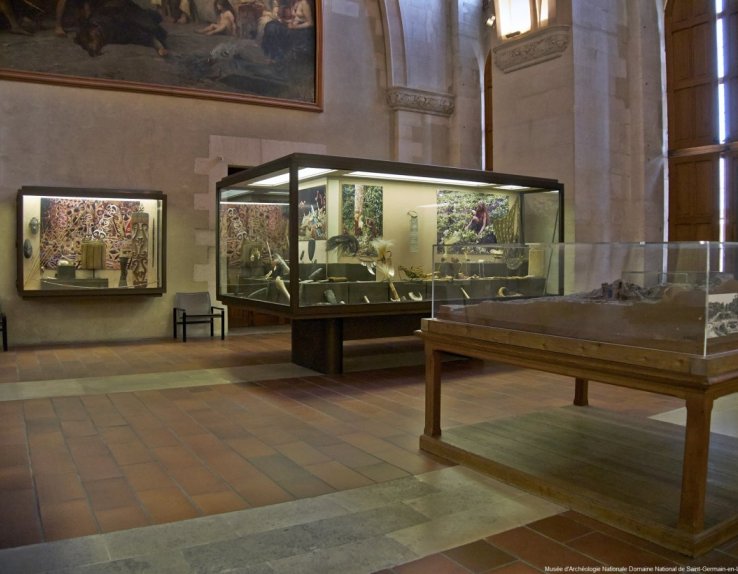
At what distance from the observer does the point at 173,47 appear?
12.0 meters

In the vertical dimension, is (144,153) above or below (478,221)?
above

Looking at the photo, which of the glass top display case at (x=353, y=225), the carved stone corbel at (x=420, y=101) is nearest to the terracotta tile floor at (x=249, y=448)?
the glass top display case at (x=353, y=225)

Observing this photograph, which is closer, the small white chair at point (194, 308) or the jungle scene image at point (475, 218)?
the jungle scene image at point (475, 218)

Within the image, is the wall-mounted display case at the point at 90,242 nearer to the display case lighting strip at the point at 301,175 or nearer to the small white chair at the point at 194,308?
the small white chair at the point at 194,308

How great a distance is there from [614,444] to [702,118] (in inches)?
330

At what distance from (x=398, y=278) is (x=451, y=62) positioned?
320 inches

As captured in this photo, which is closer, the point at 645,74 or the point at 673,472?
the point at 673,472

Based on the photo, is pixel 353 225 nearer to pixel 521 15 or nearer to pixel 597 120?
pixel 597 120

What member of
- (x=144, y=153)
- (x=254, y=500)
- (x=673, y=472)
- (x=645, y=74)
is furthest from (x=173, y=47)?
(x=673, y=472)

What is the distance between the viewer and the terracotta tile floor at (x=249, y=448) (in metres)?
3.28

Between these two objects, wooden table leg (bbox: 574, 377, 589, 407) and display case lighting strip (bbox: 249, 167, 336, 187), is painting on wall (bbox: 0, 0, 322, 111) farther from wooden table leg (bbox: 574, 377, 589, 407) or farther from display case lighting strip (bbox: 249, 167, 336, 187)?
wooden table leg (bbox: 574, 377, 589, 407)

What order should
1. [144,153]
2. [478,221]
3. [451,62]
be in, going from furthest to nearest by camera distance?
1. [451,62]
2. [144,153]
3. [478,221]

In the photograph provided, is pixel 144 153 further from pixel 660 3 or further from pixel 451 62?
pixel 660 3

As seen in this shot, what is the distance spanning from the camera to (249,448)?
16.0ft
